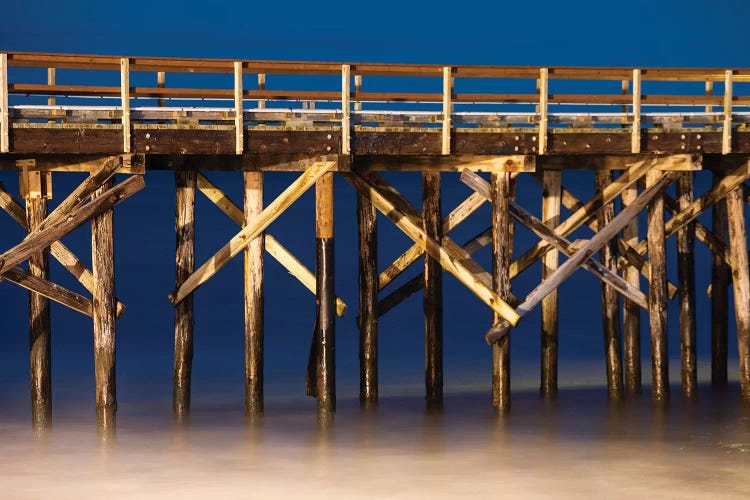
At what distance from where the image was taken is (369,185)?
2014 centimetres

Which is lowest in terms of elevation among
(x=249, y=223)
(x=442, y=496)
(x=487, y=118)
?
(x=442, y=496)

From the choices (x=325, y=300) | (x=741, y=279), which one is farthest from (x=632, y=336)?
(x=325, y=300)

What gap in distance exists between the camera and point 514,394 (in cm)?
2236

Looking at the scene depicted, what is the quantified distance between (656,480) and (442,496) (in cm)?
234

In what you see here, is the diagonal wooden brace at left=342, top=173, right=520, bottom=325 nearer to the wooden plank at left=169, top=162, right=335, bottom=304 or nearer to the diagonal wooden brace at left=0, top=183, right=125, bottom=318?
the wooden plank at left=169, top=162, right=335, bottom=304

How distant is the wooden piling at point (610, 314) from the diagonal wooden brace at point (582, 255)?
3.20ft

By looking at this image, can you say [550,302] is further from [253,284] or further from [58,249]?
[58,249]

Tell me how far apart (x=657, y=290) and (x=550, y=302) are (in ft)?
4.96

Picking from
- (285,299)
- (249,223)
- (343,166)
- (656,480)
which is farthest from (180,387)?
(285,299)

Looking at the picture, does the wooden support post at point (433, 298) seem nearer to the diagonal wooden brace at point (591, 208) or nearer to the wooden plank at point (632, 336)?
the diagonal wooden brace at point (591, 208)

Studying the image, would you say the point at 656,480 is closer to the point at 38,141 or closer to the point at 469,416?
the point at 469,416

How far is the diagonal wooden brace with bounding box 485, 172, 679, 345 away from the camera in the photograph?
65.5 feet

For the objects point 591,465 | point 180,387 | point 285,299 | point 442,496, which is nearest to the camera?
point 442,496

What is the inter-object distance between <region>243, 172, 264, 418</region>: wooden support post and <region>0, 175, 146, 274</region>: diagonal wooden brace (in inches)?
67.1
